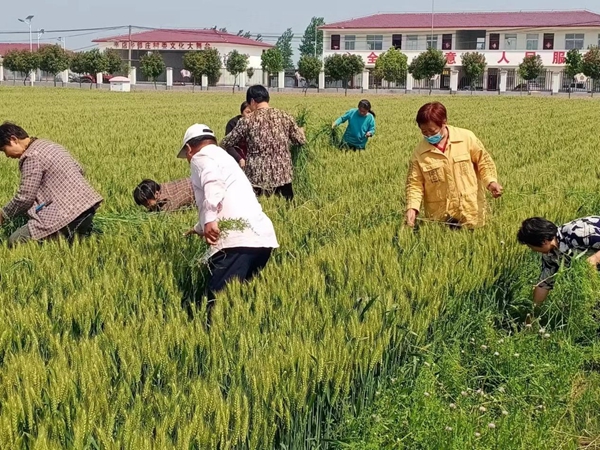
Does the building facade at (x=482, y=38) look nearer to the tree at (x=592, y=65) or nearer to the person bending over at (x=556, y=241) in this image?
the tree at (x=592, y=65)

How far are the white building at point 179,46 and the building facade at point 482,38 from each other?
831 centimetres

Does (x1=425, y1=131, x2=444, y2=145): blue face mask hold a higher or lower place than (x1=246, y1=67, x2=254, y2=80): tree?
lower

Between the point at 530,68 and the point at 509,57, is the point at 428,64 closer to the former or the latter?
the point at 530,68

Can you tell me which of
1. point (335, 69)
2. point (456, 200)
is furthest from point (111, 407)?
point (335, 69)

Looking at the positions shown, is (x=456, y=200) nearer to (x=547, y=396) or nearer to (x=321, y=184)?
(x=547, y=396)

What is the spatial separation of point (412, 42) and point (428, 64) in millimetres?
12069

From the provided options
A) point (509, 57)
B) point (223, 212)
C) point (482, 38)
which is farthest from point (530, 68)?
point (223, 212)

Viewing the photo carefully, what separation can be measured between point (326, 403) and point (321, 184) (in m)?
6.04

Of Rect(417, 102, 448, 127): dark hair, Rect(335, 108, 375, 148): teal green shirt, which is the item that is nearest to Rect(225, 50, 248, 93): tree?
Rect(335, 108, 375, 148): teal green shirt

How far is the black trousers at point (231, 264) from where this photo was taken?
4.25 metres

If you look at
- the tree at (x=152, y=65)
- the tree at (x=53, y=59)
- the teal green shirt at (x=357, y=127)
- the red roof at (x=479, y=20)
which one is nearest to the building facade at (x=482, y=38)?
the red roof at (x=479, y=20)

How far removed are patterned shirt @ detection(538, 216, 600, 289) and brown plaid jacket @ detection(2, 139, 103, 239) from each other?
2.95 metres

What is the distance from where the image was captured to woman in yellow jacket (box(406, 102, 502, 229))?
520 centimetres

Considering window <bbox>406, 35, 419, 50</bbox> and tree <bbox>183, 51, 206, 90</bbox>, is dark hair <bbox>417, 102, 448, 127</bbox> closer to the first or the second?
tree <bbox>183, 51, 206, 90</bbox>
